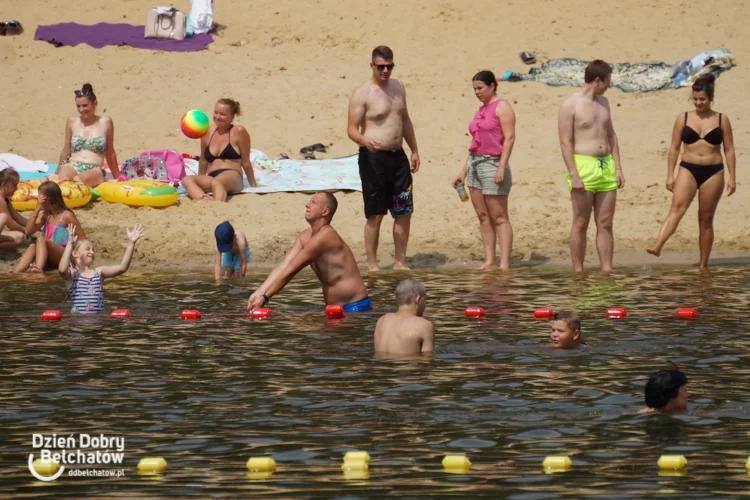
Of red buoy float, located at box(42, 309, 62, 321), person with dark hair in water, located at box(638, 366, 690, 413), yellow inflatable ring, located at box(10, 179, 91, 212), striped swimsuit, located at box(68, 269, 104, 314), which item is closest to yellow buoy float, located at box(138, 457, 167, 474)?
person with dark hair in water, located at box(638, 366, 690, 413)

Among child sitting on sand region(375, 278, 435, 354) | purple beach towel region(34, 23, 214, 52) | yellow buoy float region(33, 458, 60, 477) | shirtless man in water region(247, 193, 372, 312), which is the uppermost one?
purple beach towel region(34, 23, 214, 52)

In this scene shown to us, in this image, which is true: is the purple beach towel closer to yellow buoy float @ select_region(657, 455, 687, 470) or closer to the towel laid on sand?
the towel laid on sand

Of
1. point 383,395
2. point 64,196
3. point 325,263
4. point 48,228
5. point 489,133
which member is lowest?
point 383,395

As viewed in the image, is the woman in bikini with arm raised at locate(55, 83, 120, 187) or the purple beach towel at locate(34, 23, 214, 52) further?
the purple beach towel at locate(34, 23, 214, 52)

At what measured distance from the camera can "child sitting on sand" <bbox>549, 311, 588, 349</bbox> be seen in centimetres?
904

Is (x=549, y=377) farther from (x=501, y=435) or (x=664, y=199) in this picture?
(x=664, y=199)

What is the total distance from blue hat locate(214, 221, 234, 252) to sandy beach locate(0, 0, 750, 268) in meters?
1.49

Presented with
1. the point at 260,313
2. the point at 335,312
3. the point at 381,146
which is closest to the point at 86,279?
the point at 260,313

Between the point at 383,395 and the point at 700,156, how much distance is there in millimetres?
6596

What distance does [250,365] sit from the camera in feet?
29.2

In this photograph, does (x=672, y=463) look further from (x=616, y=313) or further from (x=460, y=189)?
(x=460, y=189)

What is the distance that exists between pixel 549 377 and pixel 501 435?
162cm

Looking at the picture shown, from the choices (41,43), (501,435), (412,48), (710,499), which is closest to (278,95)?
(412,48)

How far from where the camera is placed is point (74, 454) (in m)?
6.52
